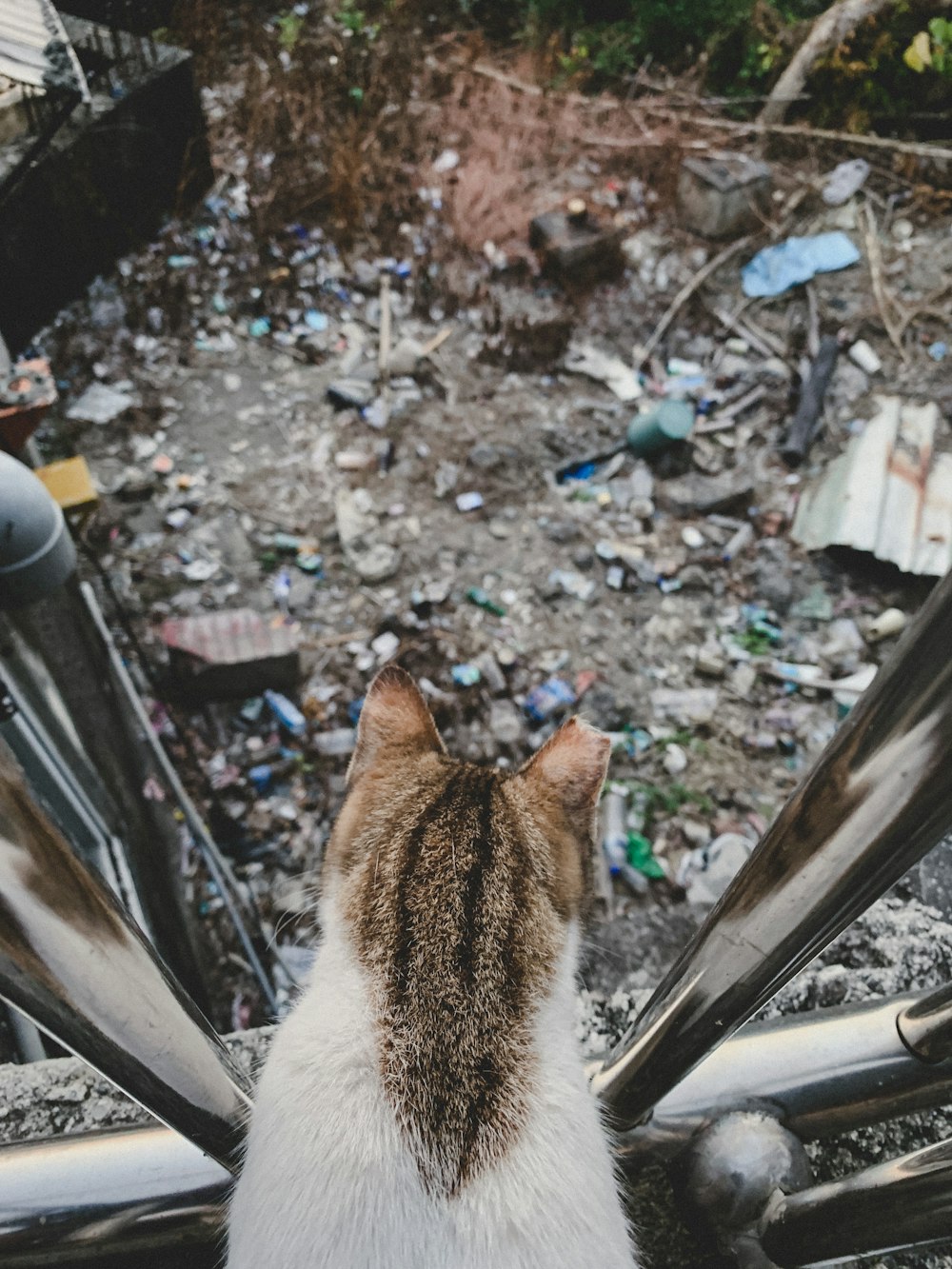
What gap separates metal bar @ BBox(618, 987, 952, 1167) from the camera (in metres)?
0.92

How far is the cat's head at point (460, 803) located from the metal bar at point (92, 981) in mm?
391

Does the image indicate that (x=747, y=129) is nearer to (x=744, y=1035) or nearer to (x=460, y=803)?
(x=460, y=803)

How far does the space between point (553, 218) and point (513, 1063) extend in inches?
203

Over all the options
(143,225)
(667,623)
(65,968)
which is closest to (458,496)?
(667,623)

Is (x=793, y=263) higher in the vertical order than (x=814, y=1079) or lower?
lower

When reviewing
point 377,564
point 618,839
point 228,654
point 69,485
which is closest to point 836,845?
point 69,485

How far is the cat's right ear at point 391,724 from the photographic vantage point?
4.57ft

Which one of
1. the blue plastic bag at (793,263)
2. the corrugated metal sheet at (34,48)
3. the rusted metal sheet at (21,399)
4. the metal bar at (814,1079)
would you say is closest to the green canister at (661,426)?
the blue plastic bag at (793,263)

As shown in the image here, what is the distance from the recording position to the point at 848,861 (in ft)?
1.63

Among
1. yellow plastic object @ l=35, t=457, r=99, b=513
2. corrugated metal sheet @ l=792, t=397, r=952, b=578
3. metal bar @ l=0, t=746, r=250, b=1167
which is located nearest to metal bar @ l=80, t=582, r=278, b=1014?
yellow plastic object @ l=35, t=457, r=99, b=513

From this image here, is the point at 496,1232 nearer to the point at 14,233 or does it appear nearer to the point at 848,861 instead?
the point at 848,861

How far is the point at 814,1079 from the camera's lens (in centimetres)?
95

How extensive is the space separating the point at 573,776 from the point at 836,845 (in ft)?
2.73

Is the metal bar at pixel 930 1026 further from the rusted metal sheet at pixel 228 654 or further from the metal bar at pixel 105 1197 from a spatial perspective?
the rusted metal sheet at pixel 228 654
